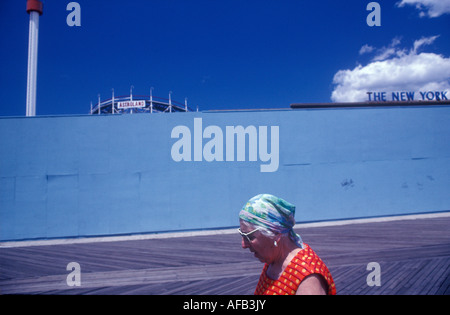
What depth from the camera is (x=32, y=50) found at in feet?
53.9

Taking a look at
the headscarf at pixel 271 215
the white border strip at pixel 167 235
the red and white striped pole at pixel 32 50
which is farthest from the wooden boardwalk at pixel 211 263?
the red and white striped pole at pixel 32 50

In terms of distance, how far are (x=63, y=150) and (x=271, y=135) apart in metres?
8.40

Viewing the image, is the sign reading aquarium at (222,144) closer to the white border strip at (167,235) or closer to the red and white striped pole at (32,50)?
the white border strip at (167,235)

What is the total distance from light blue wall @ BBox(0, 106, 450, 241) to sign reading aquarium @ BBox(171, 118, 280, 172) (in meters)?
0.23

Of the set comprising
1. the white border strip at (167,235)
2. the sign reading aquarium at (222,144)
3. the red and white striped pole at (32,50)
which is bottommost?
the white border strip at (167,235)

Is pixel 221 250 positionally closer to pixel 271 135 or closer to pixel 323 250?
pixel 323 250

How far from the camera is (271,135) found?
1070 cm

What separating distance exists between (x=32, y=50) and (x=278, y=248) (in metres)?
20.9

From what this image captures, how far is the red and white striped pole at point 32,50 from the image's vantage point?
15.5 metres

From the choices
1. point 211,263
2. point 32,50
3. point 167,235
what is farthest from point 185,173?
point 32,50

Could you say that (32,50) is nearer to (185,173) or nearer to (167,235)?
(185,173)

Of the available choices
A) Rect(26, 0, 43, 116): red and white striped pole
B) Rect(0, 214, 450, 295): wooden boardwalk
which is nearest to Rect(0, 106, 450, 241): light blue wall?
Rect(0, 214, 450, 295): wooden boardwalk
